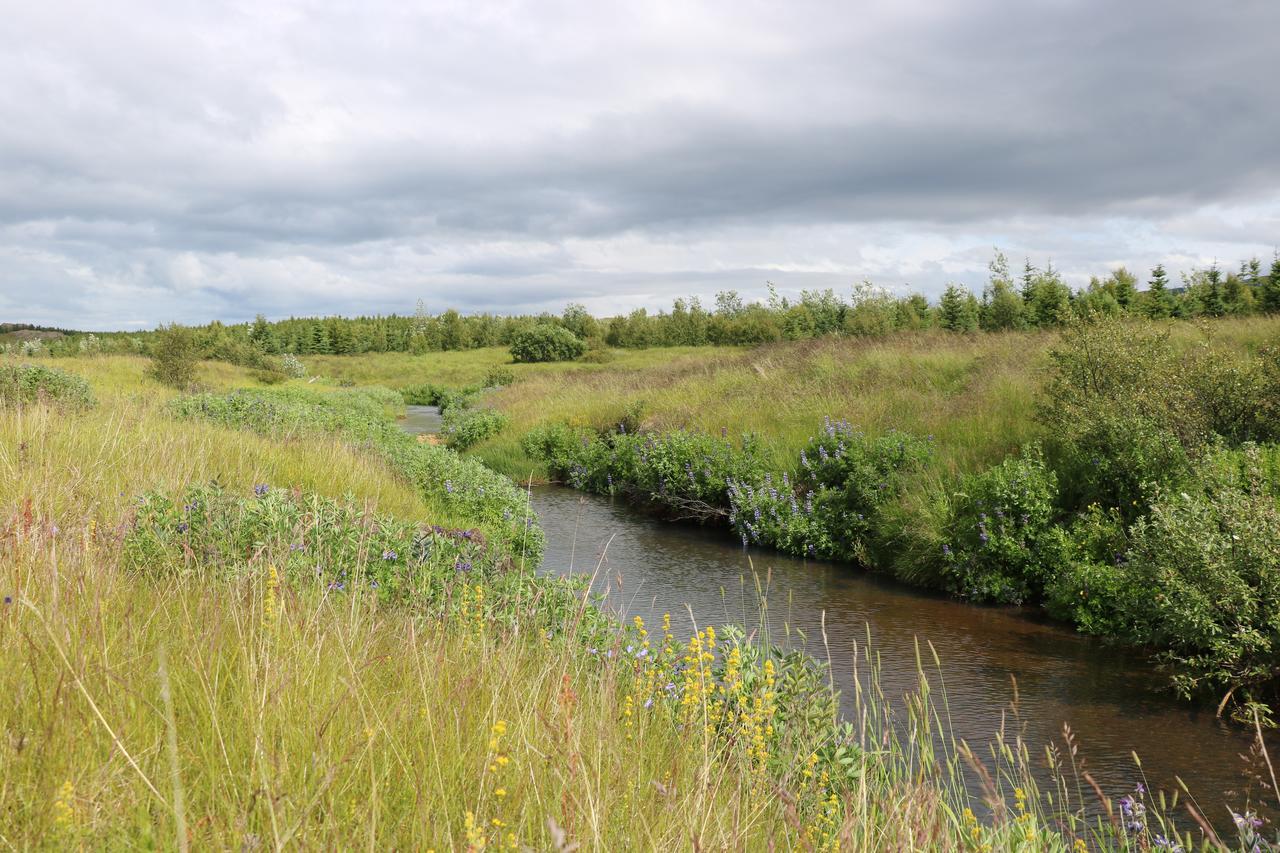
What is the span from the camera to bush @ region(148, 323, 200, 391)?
26.8 meters

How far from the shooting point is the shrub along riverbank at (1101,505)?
20.7 feet

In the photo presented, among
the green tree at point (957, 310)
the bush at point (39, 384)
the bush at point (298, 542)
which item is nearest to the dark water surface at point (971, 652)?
the bush at point (298, 542)

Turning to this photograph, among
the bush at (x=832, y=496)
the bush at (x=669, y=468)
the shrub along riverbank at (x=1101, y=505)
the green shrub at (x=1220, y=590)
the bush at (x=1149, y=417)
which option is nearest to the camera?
the green shrub at (x=1220, y=590)

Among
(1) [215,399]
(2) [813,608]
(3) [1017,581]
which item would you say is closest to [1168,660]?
(3) [1017,581]

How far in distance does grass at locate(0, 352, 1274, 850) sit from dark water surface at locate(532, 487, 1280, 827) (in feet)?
2.21

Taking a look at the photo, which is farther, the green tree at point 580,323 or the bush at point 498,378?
the green tree at point 580,323

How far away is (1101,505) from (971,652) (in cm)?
300

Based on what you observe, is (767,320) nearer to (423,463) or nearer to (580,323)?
(580,323)

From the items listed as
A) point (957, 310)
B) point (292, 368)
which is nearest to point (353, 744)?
point (957, 310)

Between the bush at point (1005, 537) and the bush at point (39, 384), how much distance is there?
11.5m

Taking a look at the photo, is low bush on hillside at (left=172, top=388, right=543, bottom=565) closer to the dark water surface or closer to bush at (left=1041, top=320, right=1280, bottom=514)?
the dark water surface

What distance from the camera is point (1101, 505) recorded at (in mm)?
9195

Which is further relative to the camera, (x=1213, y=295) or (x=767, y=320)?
(x=767, y=320)

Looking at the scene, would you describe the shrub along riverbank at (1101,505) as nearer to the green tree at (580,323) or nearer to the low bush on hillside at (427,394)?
the low bush on hillside at (427,394)
